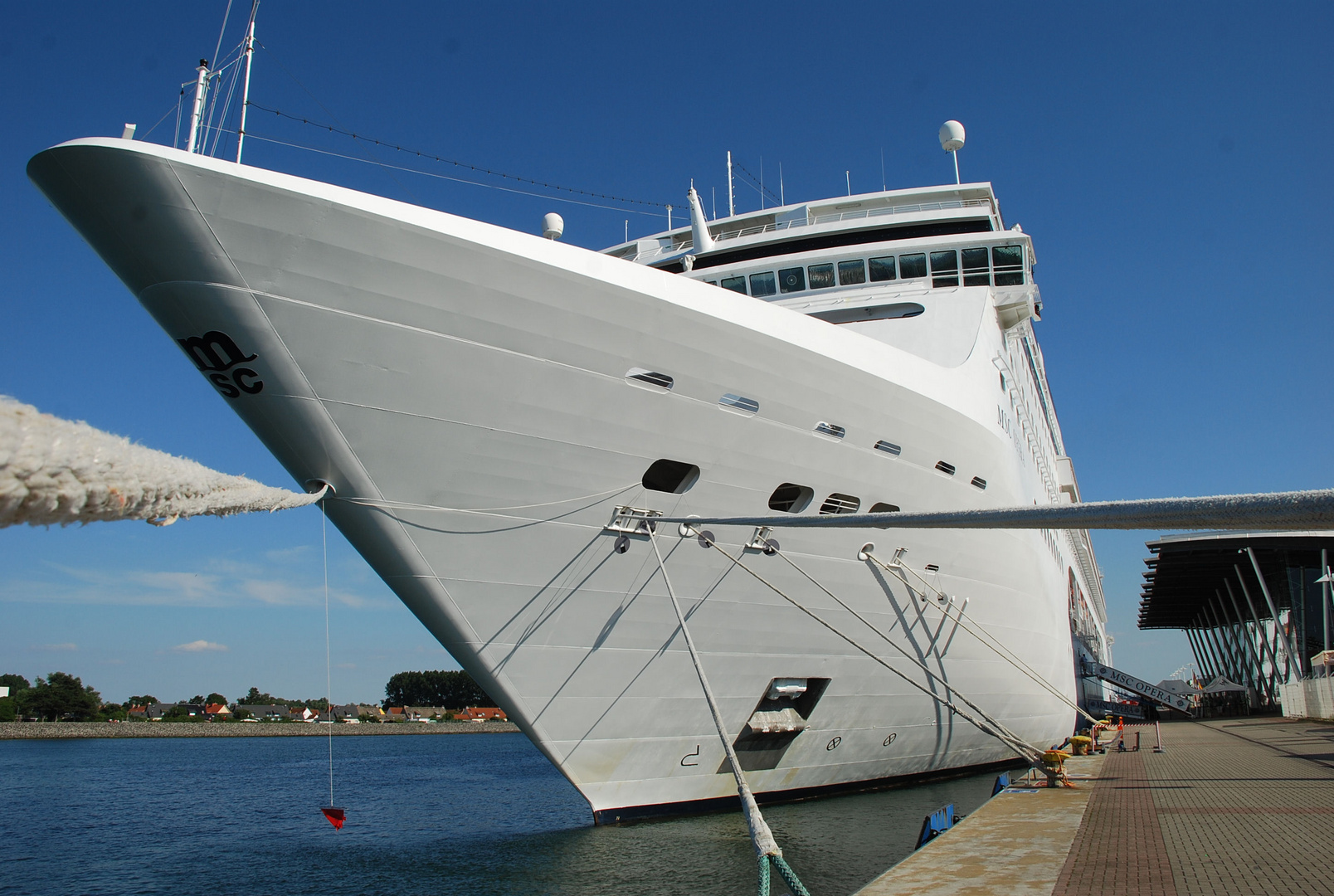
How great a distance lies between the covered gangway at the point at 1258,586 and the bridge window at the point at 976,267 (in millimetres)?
19207

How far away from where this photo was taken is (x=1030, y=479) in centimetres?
1592

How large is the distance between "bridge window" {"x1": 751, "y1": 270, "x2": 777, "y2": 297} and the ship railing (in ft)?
6.59

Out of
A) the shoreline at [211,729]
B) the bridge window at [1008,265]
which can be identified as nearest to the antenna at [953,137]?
the bridge window at [1008,265]

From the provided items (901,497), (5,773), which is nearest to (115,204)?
(901,497)

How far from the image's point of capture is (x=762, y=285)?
48.3 ft

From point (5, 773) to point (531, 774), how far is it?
69.3ft

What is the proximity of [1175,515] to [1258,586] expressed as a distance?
4683cm

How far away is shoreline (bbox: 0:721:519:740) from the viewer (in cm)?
6306

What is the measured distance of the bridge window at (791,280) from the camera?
14617 millimetres

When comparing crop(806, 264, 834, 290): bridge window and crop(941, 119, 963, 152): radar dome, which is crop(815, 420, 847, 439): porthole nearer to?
crop(806, 264, 834, 290): bridge window

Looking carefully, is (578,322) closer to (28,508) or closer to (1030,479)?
(28,508)

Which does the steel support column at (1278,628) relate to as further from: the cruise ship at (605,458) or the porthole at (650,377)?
the porthole at (650,377)

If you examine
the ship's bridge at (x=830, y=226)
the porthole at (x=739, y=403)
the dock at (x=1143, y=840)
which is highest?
the ship's bridge at (x=830, y=226)

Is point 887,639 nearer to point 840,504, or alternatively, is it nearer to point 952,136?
point 840,504
